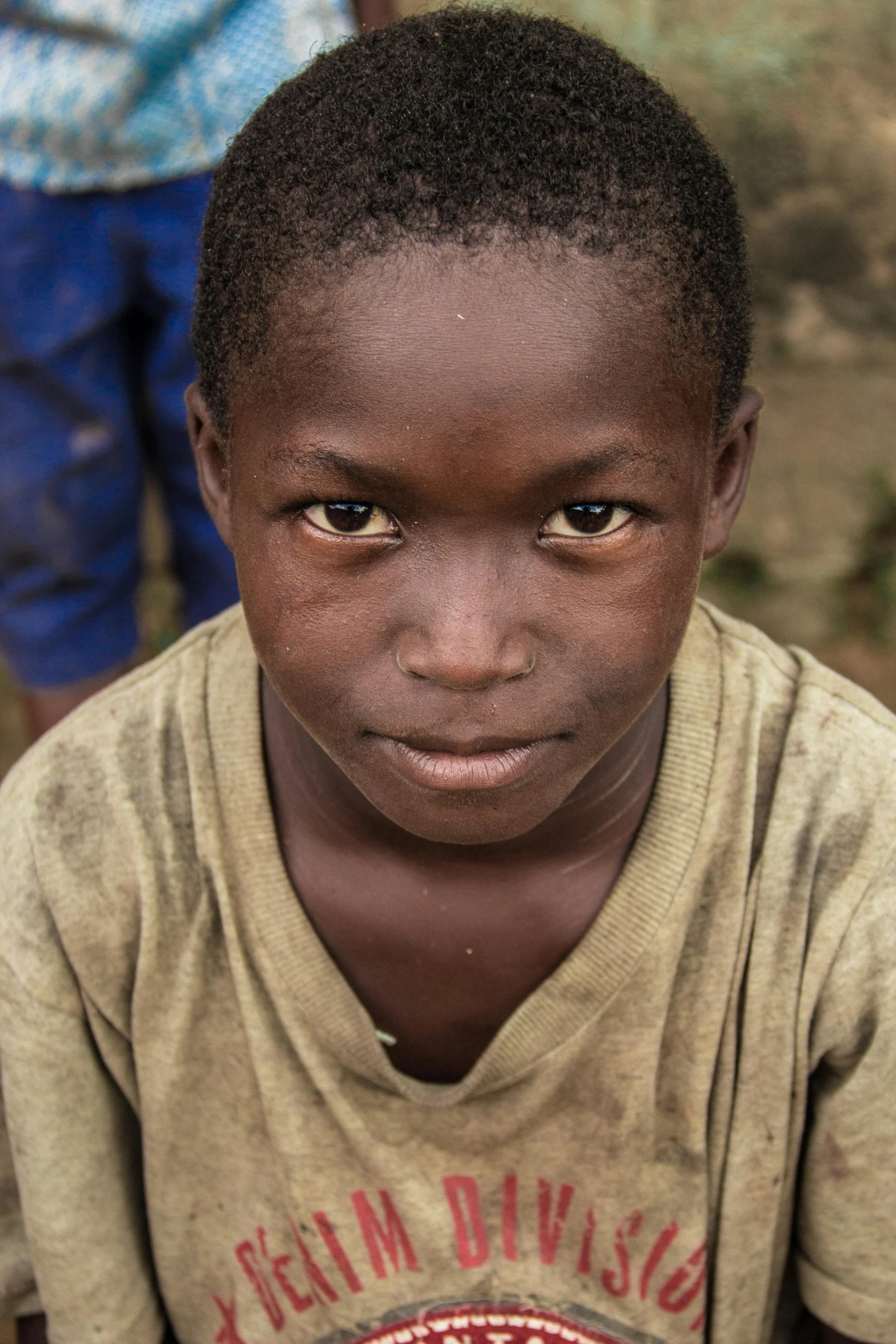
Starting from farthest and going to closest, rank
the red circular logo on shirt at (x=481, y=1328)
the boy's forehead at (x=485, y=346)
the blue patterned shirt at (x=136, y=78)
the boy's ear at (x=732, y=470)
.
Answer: the blue patterned shirt at (x=136, y=78), the red circular logo on shirt at (x=481, y=1328), the boy's ear at (x=732, y=470), the boy's forehead at (x=485, y=346)

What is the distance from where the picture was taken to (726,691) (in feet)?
4.24

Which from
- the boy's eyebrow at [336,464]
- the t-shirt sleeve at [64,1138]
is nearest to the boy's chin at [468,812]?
the boy's eyebrow at [336,464]

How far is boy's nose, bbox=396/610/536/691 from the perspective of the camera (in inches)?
38.1

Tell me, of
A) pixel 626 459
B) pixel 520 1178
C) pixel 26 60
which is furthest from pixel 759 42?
pixel 520 1178

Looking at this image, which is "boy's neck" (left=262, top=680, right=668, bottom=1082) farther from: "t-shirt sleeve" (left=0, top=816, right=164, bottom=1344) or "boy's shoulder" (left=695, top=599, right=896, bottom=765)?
"t-shirt sleeve" (left=0, top=816, right=164, bottom=1344)

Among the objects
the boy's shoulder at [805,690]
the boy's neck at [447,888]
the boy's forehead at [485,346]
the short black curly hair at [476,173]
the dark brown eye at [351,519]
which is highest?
the short black curly hair at [476,173]

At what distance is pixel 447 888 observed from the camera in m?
1.30

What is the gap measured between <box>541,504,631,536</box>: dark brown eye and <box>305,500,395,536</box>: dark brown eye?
0.12 m

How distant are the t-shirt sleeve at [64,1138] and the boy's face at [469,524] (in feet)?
1.28

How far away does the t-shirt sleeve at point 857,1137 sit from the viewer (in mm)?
1212

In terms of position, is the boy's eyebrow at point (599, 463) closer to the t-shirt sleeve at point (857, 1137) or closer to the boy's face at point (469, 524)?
the boy's face at point (469, 524)

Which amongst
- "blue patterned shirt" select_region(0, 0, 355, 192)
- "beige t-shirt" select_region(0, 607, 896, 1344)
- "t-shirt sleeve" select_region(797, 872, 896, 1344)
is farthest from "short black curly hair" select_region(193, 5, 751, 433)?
"blue patterned shirt" select_region(0, 0, 355, 192)

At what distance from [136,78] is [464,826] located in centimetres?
113

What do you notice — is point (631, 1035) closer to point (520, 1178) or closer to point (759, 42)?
point (520, 1178)
